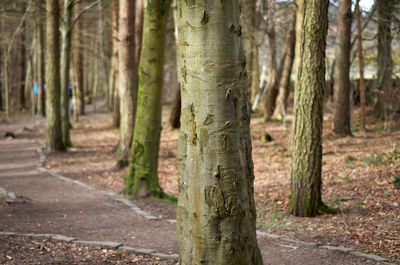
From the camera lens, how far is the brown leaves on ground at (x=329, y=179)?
5.83 meters

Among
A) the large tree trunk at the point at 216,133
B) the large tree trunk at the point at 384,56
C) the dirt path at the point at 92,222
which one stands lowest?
the dirt path at the point at 92,222

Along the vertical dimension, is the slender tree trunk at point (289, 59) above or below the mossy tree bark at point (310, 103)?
above

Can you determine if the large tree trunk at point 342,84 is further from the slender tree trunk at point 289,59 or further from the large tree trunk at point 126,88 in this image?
the large tree trunk at point 126,88

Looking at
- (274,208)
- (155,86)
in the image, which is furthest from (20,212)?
(274,208)

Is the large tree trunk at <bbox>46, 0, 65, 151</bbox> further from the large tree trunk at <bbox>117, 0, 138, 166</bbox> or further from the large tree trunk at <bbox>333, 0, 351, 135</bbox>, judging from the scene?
the large tree trunk at <bbox>333, 0, 351, 135</bbox>

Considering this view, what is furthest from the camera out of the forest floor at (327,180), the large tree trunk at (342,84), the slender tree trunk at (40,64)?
the slender tree trunk at (40,64)

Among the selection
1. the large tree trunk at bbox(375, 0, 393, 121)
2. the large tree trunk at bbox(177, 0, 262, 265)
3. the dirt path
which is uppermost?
the large tree trunk at bbox(375, 0, 393, 121)

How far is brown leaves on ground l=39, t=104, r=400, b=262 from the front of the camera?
583 cm

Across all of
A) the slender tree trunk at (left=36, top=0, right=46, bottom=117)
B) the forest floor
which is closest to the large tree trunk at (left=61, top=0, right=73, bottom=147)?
the forest floor

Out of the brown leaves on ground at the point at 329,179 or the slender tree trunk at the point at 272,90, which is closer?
the brown leaves on ground at the point at 329,179

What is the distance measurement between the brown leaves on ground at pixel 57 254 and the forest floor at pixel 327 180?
210 centimetres

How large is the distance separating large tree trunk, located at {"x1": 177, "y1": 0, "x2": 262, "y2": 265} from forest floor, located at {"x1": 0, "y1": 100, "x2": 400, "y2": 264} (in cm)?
233

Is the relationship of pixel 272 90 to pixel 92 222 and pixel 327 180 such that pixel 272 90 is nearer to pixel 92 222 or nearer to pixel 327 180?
pixel 327 180

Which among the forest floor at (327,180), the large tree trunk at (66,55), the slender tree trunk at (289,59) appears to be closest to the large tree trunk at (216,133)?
the forest floor at (327,180)
